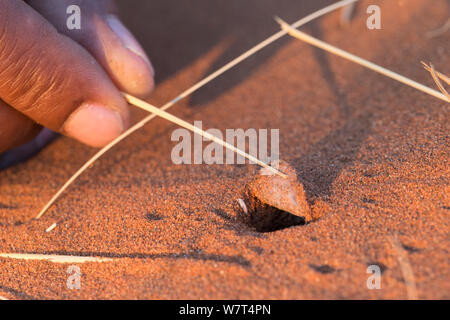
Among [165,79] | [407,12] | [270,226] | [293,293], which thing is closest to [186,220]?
[270,226]

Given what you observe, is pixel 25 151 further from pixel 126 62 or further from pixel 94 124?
pixel 126 62

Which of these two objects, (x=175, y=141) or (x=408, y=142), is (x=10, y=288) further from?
(x=408, y=142)

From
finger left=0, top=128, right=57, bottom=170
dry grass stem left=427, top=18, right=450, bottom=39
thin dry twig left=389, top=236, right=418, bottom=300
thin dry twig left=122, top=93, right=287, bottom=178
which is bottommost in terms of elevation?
thin dry twig left=389, top=236, right=418, bottom=300

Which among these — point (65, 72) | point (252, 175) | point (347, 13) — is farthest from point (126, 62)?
point (347, 13)

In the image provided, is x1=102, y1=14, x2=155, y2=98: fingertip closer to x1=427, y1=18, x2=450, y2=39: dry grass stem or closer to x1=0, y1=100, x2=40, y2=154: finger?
x1=0, y1=100, x2=40, y2=154: finger

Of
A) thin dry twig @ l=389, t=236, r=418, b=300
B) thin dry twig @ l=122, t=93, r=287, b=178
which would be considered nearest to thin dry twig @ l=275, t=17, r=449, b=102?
thin dry twig @ l=122, t=93, r=287, b=178

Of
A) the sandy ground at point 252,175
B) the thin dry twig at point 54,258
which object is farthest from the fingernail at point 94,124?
the thin dry twig at point 54,258
